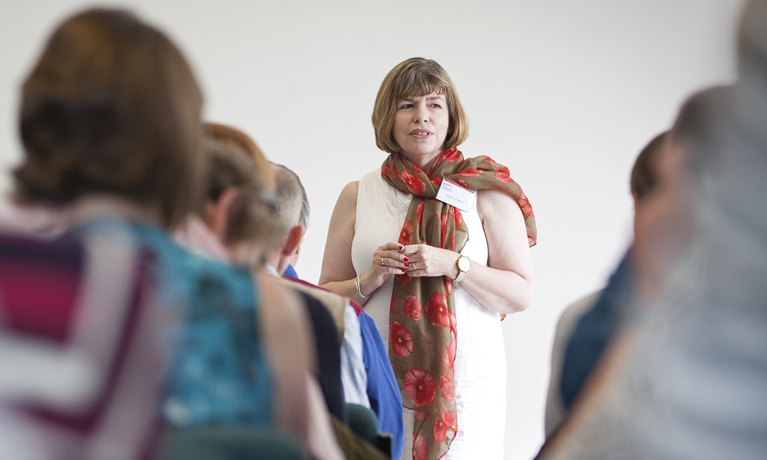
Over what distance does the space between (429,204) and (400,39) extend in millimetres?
1616

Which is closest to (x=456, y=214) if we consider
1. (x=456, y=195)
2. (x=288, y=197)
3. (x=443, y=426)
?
(x=456, y=195)

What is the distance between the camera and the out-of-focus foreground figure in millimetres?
439

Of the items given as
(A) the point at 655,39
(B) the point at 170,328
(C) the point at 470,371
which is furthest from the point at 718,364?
(A) the point at 655,39

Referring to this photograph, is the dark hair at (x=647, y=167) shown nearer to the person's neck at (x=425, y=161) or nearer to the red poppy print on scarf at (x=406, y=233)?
the red poppy print on scarf at (x=406, y=233)

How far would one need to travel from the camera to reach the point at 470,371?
170 cm

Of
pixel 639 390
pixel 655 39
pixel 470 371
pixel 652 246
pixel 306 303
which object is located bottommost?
pixel 470 371

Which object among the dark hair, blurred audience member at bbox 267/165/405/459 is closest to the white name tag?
blurred audience member at bbox 267/165/405/459

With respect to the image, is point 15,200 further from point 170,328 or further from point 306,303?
point 306,303

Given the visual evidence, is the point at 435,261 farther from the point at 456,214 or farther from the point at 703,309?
the point at 703,309

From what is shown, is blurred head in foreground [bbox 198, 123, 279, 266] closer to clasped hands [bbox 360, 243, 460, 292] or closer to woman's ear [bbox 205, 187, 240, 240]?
woman's ear [bbox 205, 187, 240, 240]

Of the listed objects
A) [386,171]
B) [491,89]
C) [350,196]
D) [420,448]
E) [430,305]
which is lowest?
[420,448]

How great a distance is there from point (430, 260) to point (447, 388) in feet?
1.20

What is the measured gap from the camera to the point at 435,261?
170 cm

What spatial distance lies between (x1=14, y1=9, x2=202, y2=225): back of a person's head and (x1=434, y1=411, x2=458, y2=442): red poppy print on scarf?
1.21 m
